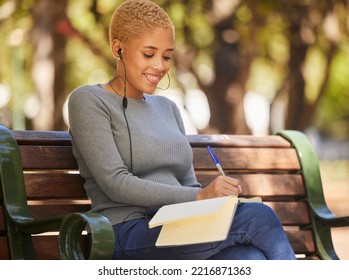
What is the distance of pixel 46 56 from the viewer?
1257 cm

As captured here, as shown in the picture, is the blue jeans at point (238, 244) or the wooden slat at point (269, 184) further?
the wooden slat at point (269, 184)

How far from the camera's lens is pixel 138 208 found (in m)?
4.21

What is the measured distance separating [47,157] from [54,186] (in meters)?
0.15

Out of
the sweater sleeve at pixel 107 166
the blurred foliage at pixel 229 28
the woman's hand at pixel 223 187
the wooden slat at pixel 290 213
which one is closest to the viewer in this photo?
the woman's hand at pixel 223 187

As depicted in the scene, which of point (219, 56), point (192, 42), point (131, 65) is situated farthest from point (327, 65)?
point (131, 65)

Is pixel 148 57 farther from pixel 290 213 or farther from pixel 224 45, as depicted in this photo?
pixel 224 45

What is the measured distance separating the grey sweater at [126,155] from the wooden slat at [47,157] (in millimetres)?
179

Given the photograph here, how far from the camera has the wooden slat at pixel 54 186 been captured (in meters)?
4.52

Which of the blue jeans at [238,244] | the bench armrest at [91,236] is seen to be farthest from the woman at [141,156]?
the bench armrest at [91,236]

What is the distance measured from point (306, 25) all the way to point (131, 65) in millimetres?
9640

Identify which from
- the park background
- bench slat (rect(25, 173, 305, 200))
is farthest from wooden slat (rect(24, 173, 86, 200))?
the park background

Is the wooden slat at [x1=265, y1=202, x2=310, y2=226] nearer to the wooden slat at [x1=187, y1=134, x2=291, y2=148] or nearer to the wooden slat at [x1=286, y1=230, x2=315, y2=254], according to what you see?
the wooden slat at [x1=286, y1=230, x2=315, y2=254]

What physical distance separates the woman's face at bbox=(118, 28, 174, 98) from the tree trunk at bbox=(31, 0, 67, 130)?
314 inches

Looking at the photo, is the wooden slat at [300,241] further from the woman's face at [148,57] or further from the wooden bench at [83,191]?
the woman's face at [148,57]
